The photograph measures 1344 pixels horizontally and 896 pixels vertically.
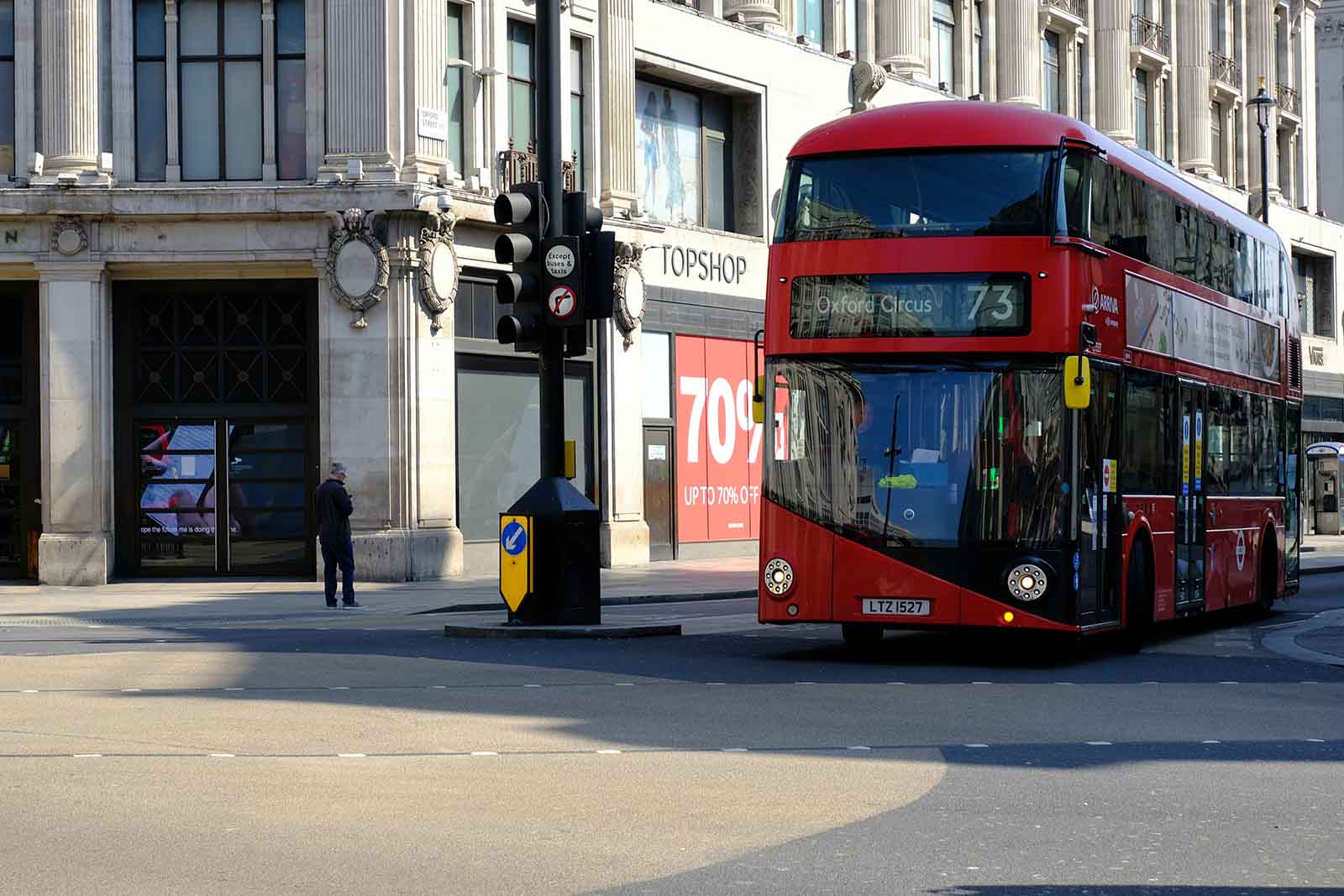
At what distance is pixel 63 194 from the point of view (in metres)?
29.4

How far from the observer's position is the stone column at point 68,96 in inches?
1163

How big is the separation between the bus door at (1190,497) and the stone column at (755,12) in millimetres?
21545

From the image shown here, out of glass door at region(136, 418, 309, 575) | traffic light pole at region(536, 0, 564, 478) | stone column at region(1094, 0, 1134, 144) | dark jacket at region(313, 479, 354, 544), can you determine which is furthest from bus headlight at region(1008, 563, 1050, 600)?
stone column at region(1094, 0, 1134, 144)

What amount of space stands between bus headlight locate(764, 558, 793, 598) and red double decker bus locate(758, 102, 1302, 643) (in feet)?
0.06

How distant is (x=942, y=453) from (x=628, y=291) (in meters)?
19.4

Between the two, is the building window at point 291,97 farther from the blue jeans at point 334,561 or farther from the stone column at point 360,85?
the blue jeans at point 334,561

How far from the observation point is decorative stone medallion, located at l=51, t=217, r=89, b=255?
29.4 metres

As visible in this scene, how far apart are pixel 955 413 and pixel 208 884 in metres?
9.46

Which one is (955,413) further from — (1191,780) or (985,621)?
(1191,780)

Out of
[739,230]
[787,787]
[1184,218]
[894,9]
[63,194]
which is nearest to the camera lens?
[787,787]

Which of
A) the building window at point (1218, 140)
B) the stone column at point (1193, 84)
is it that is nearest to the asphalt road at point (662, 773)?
the stone column at point (1193, 84)

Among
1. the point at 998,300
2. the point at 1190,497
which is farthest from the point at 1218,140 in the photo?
the point at 998,300

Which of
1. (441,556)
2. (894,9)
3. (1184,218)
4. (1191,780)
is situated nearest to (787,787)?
(1191,780)

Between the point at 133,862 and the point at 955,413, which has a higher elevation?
the point at 955,413
